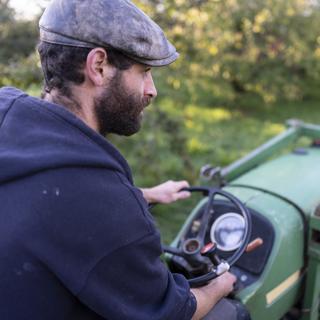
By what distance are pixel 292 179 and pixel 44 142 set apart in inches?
61.9

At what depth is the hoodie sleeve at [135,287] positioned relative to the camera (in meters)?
1.18

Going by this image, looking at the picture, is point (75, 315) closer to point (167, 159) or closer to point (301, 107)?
point (167, 159)

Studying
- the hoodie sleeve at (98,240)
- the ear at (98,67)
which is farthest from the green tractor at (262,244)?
the ear at (98,67)

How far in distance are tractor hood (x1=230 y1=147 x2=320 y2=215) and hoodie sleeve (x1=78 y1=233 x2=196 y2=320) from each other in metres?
0.94

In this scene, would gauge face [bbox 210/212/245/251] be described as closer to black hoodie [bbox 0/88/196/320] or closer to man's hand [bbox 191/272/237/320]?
man's hand [bbox 191/272/237/320]

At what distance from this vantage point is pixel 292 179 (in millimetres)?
2414

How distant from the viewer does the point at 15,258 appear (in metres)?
1.15

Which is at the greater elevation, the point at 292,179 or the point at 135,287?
the point at 135,287

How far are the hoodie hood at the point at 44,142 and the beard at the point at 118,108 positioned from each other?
4.8 inches

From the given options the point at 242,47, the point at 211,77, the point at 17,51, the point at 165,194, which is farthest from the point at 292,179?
the point at 242,47

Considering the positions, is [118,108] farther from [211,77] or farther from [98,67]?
[211,77]

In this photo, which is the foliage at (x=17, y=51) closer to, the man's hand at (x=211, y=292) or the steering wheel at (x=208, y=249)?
the steering wheel at (x=208, y=249)

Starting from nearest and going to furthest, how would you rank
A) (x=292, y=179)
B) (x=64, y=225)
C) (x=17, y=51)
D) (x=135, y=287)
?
(x=64, y=225)
(x=135, y=287)
(x=292, y=179)
(x=17, y=51)

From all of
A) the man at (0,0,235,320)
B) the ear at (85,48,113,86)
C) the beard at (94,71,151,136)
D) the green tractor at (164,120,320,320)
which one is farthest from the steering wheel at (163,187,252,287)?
the ear at (85,48,113,86)
